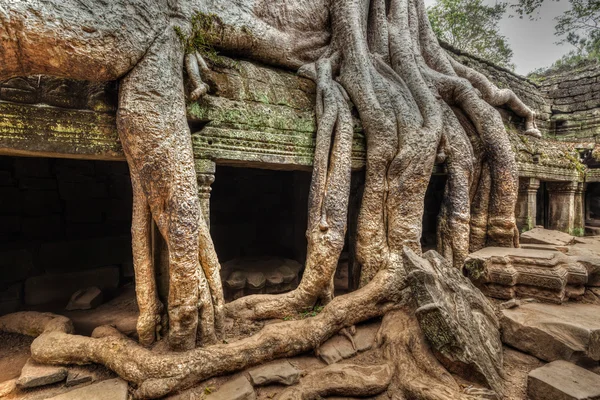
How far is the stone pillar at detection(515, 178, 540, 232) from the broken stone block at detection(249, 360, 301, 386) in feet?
15.5

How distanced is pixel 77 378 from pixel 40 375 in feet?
0.76

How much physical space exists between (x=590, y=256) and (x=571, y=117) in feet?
18.6

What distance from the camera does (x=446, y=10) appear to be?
10.8 metres

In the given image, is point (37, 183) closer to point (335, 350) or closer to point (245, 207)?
point (245, 207)

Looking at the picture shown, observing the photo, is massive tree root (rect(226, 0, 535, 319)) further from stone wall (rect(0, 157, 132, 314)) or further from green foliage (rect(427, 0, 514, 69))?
green foliage (rect(427, 0, 514, 69))

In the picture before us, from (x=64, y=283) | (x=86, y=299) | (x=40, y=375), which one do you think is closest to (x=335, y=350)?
(x=40, y=375)

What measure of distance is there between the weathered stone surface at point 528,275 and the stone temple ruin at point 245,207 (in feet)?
0.04

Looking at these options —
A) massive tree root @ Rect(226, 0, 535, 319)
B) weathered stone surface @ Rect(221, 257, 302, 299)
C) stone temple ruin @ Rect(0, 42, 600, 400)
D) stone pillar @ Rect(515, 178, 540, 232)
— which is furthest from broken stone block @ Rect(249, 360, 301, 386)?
stone pillar @ Rect(515, 178, 540, 232)

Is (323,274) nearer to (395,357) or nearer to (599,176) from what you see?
(395,357)

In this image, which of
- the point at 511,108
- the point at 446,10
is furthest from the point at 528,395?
the point at 446,10

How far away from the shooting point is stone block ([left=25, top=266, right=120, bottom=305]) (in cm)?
364

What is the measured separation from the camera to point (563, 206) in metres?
5.52

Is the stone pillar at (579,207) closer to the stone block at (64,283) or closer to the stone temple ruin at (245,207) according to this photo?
the stone temple ruin at (245,207)

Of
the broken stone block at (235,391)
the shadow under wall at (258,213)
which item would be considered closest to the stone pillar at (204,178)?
the broken stone block at (235,391)
